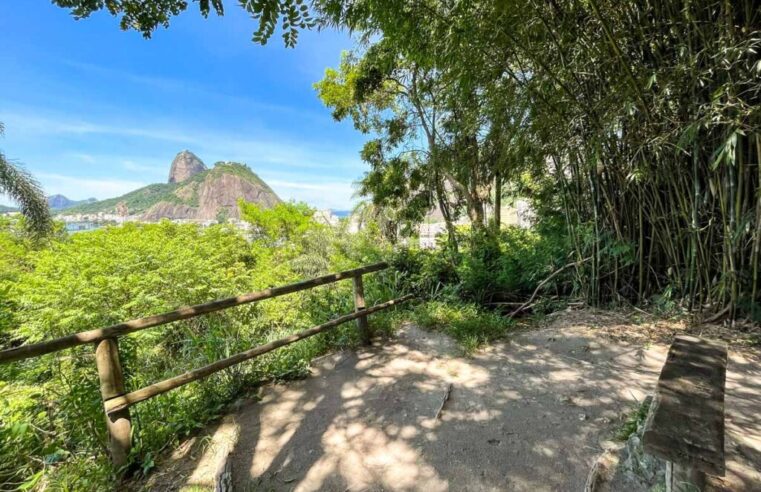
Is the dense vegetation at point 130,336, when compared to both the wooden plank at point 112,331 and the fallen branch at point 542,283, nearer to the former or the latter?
the wooden plank at point 112,331

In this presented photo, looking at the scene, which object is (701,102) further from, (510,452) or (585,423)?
(510,452)

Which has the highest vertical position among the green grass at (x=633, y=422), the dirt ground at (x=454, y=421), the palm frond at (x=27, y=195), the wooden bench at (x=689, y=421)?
the palm frond at (x=27, y=195)

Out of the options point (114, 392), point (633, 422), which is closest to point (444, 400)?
point (633, 422)

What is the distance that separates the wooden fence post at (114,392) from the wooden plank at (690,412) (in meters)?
2.32

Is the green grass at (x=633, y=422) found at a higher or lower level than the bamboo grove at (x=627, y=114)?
lower

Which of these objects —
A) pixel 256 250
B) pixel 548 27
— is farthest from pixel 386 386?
pixel 256 250

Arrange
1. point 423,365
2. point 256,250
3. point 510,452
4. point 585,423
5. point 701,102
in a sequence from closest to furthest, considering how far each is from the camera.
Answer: point 510,452 < point 585,423 < point 701,102 < point 423,365 < point 256,250

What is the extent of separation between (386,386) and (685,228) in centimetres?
303

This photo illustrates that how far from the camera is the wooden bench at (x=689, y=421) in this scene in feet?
3.31

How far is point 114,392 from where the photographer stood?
1.69m

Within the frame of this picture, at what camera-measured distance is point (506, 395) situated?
2.34 meters

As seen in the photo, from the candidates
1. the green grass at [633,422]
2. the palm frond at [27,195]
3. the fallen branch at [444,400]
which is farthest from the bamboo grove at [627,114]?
the palm frond at [27,195]

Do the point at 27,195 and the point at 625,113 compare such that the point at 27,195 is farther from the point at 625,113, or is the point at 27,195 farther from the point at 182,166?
the point at 182,166

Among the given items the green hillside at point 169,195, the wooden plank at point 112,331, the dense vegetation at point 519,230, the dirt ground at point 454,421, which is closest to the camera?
the wooden plank at point 112,331
